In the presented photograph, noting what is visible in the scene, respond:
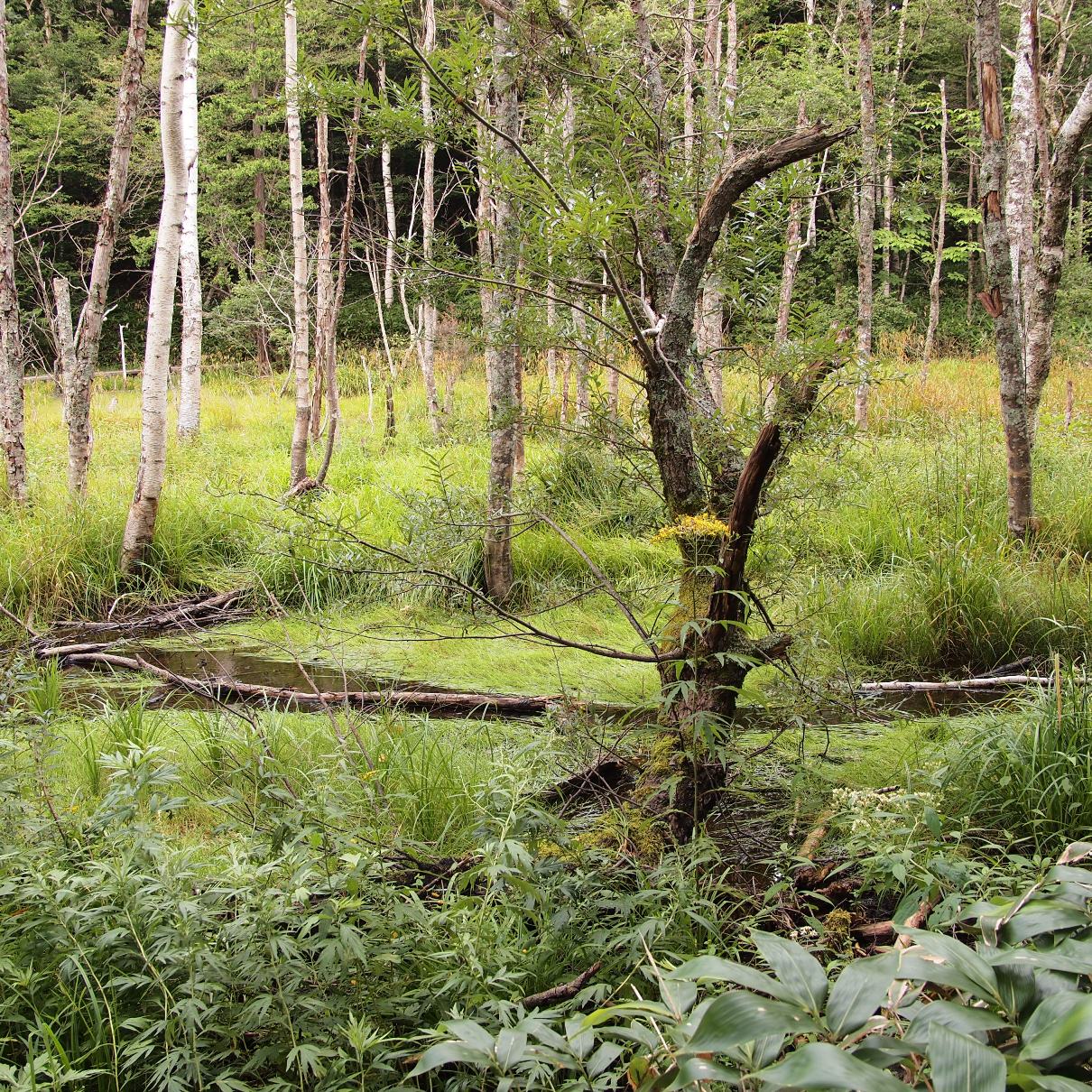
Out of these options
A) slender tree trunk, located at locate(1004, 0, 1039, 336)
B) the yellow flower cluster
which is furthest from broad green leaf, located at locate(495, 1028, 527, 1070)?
slender tree trunk, located at locate(1004, 0, 1039, 336)

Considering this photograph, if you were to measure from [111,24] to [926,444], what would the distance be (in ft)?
81.9

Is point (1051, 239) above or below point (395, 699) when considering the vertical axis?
above

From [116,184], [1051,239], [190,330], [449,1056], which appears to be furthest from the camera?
[190,330]

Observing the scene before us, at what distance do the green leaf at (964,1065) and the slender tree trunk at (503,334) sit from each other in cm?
269

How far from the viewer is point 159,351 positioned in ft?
22.9

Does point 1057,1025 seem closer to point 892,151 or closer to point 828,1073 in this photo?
point 828,1073

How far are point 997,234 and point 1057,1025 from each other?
18.6 ft

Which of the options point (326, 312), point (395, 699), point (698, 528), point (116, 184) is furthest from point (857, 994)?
point (326, 312)

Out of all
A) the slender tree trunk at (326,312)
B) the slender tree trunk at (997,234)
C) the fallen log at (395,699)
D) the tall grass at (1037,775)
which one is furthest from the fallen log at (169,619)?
the slender tree trunk at (997,234)

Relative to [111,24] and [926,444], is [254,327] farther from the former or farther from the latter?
[926,444]

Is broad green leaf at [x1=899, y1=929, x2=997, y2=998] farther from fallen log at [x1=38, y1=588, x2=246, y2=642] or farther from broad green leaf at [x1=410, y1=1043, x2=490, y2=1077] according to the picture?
fallen log at [x1=38, y1=588, x2=246, y2=642]

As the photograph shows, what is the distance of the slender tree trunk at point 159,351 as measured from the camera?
6727 mm

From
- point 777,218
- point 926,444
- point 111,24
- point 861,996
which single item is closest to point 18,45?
point 111,24

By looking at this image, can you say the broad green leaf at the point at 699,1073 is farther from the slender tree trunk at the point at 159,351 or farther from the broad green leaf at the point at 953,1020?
the slender tree trunk at the point at 159,351
